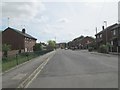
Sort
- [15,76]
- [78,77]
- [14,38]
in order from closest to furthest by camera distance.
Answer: [78,77] → [15,76] → [14,38]

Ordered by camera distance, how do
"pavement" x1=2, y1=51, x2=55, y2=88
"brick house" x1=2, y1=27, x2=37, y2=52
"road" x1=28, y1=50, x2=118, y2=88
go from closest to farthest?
"road" x1=28, y1=50, x2=118, y2=88 → "pavement" x1=2, y1=51, x2=55, y2=88 → "brick house" x1=2, y1=27, x2=37, y2=52

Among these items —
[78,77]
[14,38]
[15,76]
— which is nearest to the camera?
[78,77]

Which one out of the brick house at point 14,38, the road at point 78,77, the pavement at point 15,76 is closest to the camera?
the road at point 78,77

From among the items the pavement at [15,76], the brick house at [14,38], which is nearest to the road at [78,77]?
the pavement at [15,76]

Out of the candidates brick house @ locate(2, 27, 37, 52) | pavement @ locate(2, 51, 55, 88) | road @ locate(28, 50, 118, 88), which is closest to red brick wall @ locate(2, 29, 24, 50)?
brick house @ locate(2, 27, 37, 52)

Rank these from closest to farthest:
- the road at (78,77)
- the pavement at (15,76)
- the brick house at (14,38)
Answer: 1. the road at (78,77)
2. the pavement at (15,76)
3. the brick house at (14,38)

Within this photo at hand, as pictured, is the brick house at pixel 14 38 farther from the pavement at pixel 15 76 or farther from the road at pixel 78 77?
the pavement at pixel 15 76

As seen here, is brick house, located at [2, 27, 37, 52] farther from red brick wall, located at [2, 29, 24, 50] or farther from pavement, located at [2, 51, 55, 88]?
pavement, located at [2, 51, 55, 88]

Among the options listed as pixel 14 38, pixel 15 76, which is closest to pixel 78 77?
pixel 15 76

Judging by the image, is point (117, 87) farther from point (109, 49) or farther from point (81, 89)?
point (109, 49)

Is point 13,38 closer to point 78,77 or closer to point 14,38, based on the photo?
→ point 14,38

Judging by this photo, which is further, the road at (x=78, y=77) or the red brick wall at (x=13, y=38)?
the red brick wall at (x=13, y=38)

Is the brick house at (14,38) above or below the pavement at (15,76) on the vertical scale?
above

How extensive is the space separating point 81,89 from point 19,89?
2.52 metres
